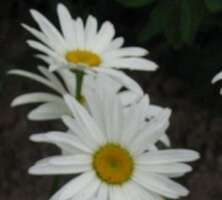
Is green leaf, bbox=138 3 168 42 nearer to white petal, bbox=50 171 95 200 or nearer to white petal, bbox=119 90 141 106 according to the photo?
white petal, bbox=119 90 141 106

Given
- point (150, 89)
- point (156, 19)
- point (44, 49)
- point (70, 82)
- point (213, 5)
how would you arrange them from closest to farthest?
1. point (44, 49)
2. point (70, 82)
3. point (213, 5)
4. point (156, 19)
5. point (150, 89)

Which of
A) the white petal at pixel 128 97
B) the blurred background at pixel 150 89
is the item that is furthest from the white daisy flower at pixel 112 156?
the blurred background at pixel 150 89

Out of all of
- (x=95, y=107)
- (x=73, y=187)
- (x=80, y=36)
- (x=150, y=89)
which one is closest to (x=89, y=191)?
(x=73, y=187)

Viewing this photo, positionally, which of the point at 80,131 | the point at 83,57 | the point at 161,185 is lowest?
the point at 161,185

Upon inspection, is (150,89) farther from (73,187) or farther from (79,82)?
(73,187)

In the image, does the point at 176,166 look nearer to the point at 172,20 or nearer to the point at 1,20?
the point at 172,20

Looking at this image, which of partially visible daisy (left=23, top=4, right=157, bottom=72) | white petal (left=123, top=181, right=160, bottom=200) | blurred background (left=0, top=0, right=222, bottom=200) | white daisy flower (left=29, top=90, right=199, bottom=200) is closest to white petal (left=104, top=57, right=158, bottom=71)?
partially visible daisy (left=23, top=4, right=157, bottom=72)

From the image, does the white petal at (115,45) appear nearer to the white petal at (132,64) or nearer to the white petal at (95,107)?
the white petal at (132,64)
